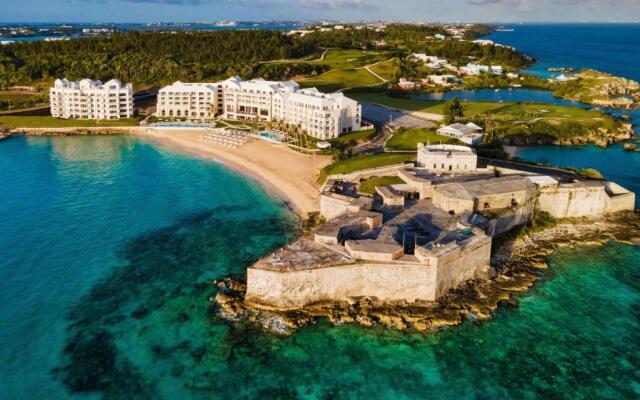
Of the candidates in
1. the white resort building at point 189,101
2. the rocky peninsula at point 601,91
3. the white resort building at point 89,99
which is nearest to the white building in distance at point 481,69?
the rocky peninsula at point 601,91

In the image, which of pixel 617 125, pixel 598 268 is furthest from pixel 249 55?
pixel 598 268

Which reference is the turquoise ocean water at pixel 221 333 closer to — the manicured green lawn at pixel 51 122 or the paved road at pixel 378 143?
the paved road at pixel 378 143

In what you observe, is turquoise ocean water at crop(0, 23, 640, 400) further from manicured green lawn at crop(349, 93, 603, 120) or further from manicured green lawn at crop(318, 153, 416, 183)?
manicured green lawn at crop(349, 93, 603, 120)

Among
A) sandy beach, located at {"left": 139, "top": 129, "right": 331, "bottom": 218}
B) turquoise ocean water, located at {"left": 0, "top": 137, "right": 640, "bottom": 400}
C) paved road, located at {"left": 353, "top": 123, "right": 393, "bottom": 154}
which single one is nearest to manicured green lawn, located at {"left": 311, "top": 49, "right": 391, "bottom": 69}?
paved road, located at {"left": 353, "top": 123, "right": 393, "bottom": 154}

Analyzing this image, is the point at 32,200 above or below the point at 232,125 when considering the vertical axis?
below

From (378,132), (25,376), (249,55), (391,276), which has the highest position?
(249,55)

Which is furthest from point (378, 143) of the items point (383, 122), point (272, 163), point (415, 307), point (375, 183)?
point (415, 307)

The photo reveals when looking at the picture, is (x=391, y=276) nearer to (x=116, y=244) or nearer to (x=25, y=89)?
(x=116, y=244)
